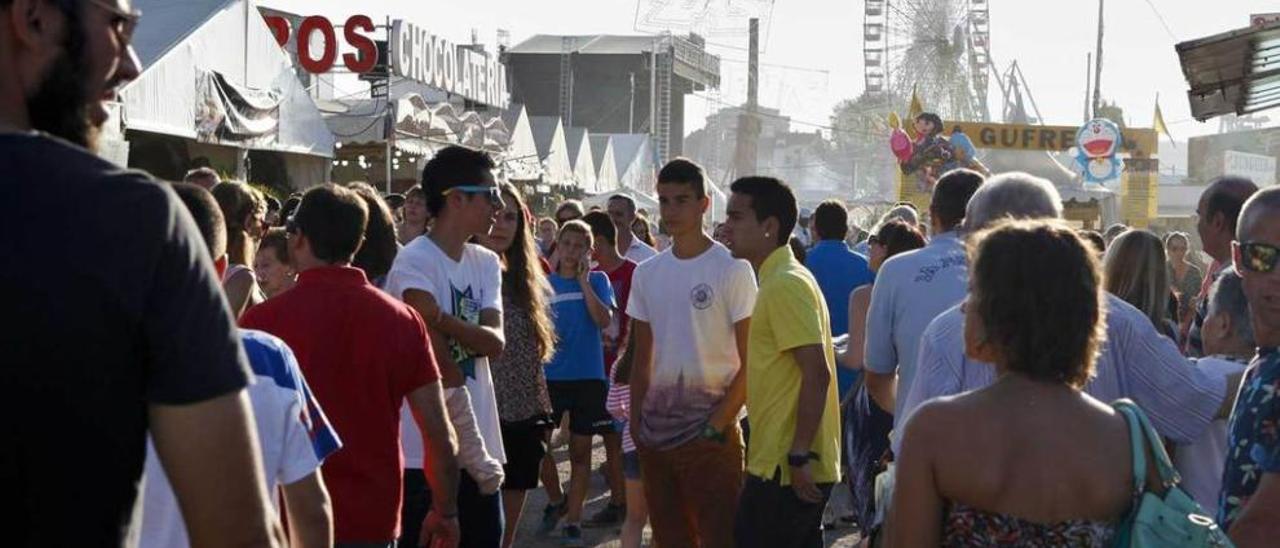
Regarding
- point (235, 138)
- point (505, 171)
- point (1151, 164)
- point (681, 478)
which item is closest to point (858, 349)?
point (681, 478)

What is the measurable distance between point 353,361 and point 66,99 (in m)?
2.40

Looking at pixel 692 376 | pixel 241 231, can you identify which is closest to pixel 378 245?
pixel 241 231

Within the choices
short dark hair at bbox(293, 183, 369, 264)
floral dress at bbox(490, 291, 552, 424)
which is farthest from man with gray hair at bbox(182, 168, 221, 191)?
short dark hair at bbox(293, 183, 369, 264)

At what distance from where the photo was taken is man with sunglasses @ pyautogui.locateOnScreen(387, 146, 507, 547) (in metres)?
5.43

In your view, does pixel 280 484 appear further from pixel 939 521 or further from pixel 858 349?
pixel 858 349

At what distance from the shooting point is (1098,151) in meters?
33.6

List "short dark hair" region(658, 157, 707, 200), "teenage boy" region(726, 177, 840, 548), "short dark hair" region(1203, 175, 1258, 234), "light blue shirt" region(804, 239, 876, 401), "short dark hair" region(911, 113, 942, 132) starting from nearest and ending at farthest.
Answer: "teenage boy" region(726, 177, 840, 548) < "short dark hair" region(1203, 175, 1258, 234) < "short dark hair" region(658, 157, 707, 200) < "light blue shirt" region(804, 239, 876, 401) < "short dark hair" region(911, 113, 942, 132)

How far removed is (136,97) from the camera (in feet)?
46.7

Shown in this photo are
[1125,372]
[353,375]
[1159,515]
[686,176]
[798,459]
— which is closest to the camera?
[1159,515]

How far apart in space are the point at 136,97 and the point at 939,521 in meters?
12.3

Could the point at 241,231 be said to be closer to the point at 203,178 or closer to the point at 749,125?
the point at 203,178

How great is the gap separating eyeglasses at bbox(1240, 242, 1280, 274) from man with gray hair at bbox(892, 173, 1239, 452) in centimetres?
28

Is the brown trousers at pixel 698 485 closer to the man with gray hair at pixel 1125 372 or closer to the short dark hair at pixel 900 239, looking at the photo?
the short dark hair at pixel 900 239

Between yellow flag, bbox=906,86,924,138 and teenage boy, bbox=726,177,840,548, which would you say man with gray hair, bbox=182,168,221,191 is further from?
yellow flag, bbox=906,86,924,138
